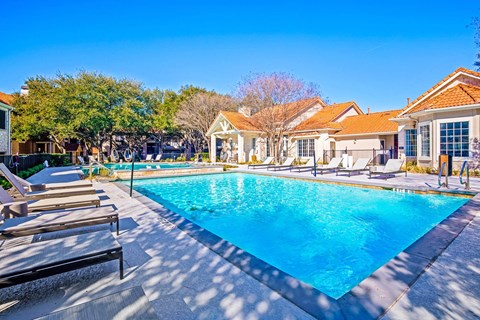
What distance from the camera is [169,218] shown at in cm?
584

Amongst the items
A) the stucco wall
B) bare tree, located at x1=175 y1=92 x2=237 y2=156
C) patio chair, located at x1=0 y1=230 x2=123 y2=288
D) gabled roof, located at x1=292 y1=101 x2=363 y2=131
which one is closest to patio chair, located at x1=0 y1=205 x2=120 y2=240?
patio chair, located at x1=0 y1=230 x2=123 y2=288

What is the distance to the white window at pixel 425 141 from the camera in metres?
15.1

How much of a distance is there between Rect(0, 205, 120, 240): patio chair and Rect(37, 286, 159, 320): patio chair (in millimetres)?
2521

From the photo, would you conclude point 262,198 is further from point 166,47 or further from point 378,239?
point 166,47

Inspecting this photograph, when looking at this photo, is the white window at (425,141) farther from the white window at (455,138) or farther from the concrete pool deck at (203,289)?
the concrete pool deck at (203,289)

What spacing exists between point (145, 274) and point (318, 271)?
9.37 ft

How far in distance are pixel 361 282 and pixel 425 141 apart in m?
15.9

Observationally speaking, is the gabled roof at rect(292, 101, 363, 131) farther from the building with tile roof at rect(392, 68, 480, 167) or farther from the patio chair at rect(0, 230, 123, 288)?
the patio chair at rect(0, 230, 123, 288)

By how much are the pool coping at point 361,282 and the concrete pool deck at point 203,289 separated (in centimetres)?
8

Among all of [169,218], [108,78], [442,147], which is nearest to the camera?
[169,218]

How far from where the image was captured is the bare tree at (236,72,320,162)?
75.9ft

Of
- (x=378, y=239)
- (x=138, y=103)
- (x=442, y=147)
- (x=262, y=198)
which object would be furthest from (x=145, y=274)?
(x=138, y=103)

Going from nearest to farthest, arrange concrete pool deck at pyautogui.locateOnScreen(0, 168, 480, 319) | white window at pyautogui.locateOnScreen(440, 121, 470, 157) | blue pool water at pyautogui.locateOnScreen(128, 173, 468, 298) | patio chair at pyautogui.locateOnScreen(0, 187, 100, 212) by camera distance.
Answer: concrete pool deck at pyautogui.locateOnScreen(0, 168, 480, 319), blue pool water at pyautogui.locateOnScreen(128, 173, 468, 298), patio chair at pyautogui.locateOnScreen(0, 187, 100, 212), white window at pyautogui.locateOnScreen(440, 121, 470, 157)

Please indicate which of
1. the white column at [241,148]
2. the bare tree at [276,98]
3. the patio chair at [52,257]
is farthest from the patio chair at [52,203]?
the white column at [241,148]
